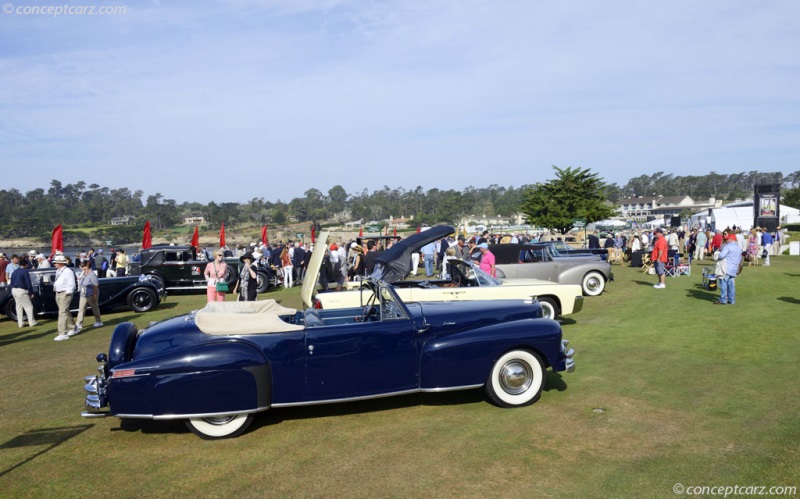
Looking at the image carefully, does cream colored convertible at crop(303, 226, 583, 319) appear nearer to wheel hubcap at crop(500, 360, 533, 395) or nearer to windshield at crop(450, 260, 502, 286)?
windshield at crop(450, 260, 502, 286)

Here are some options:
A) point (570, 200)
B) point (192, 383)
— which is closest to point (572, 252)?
point (192, 383)

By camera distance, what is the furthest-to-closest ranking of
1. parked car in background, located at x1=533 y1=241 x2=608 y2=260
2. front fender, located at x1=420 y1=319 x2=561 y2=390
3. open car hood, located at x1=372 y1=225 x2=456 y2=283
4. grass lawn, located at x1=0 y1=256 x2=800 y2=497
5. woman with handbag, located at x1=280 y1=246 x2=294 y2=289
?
woman with handbag, located at x1=280 y1=246 x2=294 y2=289 → parked car in background, located at x1=533 y1=241 x2=608 y2=260 → open car hood, located at x1=372 y1=225 x2=456 y2=283 → front fender, located at x1=420 y1=319 x2=561 y2=390 → grass lawn, located at x1=0 y1=256 x2=800 y2=497

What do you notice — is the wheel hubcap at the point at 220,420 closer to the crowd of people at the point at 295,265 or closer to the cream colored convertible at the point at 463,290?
the cream colored convertible at the point at 463,290

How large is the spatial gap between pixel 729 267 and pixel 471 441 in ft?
32.7

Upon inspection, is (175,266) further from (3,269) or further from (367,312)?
(367,312)

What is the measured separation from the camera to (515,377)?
6066 mm

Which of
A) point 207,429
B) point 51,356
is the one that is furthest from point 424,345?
point 51,356

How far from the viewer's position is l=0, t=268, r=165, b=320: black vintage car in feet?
45.5

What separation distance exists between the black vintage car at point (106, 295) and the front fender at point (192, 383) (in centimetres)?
1055

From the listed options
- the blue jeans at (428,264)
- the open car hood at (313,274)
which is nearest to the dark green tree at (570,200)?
the blue jeans at (428,264)

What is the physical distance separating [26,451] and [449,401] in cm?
441

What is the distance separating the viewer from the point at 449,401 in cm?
639

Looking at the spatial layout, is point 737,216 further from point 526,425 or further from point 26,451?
point 26,451

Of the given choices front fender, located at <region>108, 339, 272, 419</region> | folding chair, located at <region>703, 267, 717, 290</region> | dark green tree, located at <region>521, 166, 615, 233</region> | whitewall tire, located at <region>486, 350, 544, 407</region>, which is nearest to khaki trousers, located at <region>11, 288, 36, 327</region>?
front fender, located at <region>108, 339, 272, 419</region>
